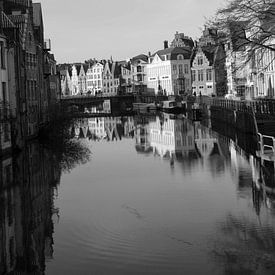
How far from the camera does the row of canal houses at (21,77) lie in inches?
1421

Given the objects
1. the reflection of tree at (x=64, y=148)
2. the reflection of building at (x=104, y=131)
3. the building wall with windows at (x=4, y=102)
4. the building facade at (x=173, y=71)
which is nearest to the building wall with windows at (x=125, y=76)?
the building facade at (x=173, y=71)

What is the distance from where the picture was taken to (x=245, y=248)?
42.8 ft

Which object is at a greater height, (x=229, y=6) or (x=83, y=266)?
(x=229, y=6)

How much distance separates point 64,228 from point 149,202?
13.8 ft

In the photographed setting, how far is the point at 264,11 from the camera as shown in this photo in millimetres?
30281

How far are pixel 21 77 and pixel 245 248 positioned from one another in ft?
101

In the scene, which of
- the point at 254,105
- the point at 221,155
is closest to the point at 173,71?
the point at 254,105

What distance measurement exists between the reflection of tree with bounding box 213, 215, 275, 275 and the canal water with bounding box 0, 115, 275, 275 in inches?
0.9

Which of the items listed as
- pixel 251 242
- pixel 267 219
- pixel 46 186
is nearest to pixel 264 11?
pixel 46 186

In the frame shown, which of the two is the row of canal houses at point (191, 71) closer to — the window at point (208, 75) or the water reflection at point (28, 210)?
the window at point (208, 75)

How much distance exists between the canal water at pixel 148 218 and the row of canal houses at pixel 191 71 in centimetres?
661

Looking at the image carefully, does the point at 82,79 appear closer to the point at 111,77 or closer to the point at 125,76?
the point at 111,77

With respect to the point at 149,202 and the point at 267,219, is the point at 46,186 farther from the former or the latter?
the point at 267,219

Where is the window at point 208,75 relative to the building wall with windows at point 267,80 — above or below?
above
